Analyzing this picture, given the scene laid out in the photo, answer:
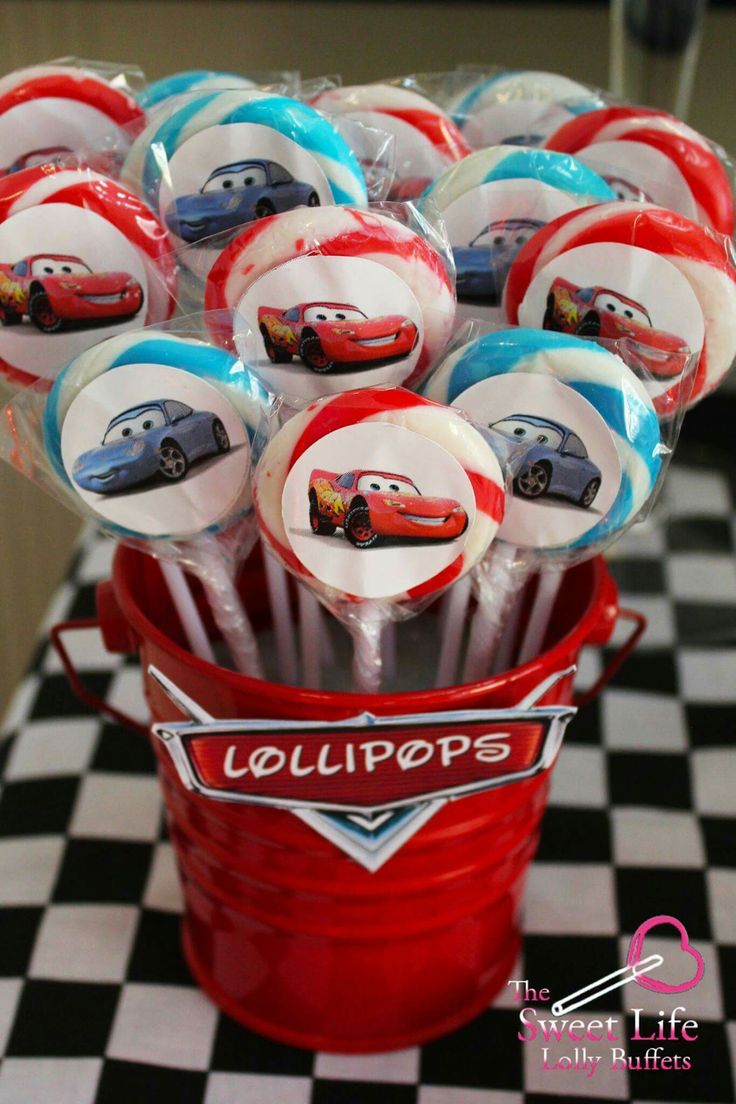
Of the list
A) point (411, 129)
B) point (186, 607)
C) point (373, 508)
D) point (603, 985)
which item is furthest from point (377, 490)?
point (603, 985)

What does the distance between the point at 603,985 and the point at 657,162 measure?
625 mm

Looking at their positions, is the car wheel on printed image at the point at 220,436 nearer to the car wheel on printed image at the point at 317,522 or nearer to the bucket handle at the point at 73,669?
the car wheel on printed image at the point at 317,522

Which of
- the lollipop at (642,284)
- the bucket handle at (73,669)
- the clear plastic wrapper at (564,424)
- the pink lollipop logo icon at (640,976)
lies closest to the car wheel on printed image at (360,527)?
the clear plastic wrapper at (564,424)

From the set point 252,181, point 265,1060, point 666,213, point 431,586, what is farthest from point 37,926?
point 666,213

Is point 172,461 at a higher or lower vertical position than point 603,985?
higher

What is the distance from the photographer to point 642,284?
70 cm

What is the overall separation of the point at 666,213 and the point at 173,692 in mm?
438

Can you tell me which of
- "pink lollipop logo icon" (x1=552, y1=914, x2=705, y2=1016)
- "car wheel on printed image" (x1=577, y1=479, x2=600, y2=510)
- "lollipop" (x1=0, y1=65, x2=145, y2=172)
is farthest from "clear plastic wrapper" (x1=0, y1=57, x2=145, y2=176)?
"pink lollipop logo icon" (x1=552, y1=914, x2=705, y2=1016)

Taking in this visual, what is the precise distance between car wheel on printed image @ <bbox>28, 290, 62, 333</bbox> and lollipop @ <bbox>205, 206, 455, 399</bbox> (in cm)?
11

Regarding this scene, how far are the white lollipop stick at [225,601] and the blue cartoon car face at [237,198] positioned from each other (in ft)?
0.71

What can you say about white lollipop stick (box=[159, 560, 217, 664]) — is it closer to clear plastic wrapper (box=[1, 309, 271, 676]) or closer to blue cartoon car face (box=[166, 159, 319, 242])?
clear plastic wrapper (box=[1, 309, 271, 676])

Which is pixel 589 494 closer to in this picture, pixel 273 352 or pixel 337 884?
pixel 273 352

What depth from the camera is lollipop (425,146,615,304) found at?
2.46ft

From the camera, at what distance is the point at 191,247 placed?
741 millimetres
